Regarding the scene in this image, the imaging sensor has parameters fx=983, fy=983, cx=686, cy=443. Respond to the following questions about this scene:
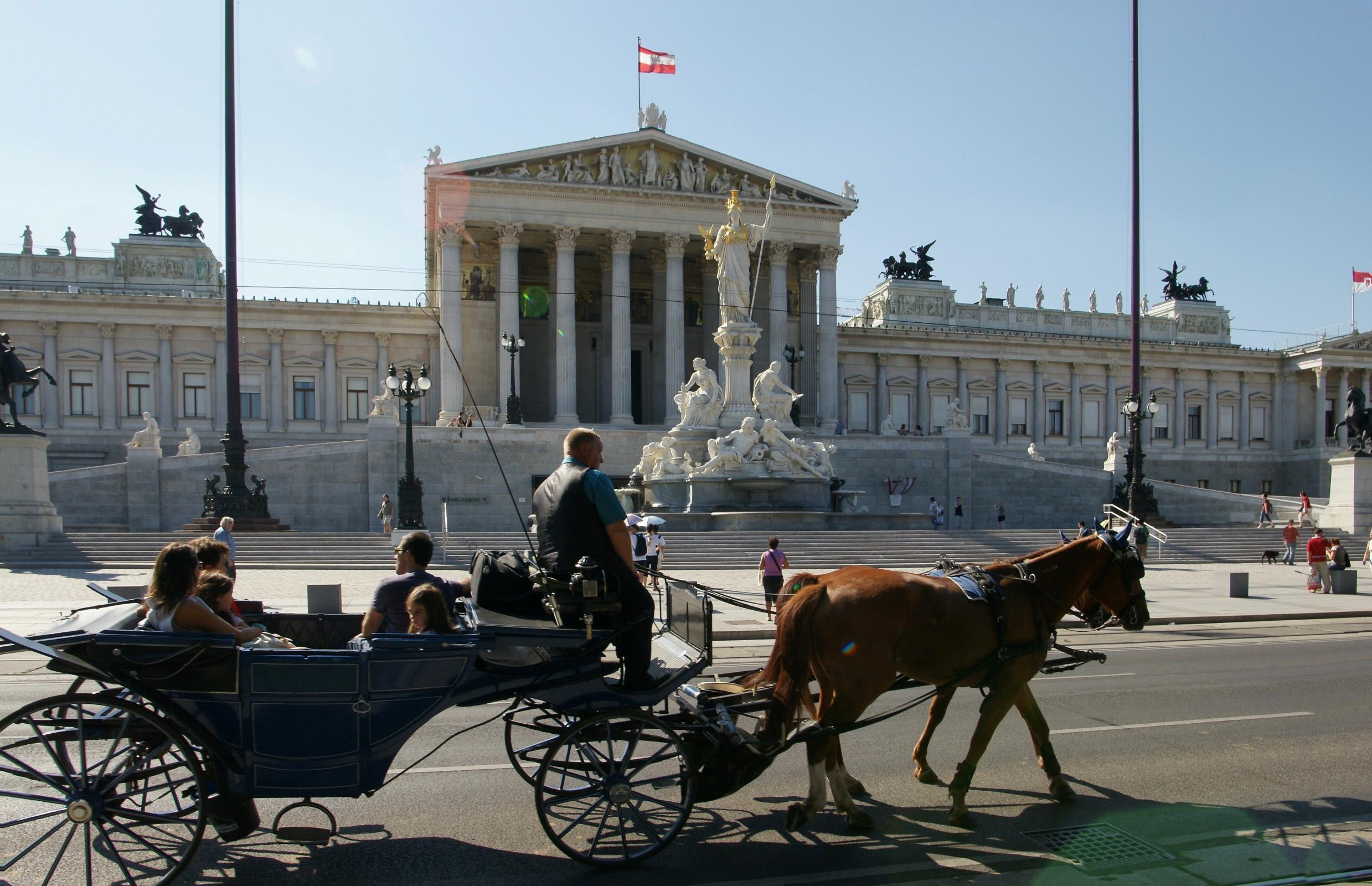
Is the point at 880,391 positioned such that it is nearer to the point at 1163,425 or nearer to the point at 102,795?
the point at 1163,425

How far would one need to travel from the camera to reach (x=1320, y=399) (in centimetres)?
7312

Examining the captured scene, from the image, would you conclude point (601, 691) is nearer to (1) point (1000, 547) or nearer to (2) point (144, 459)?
(1) point (1000, 547)

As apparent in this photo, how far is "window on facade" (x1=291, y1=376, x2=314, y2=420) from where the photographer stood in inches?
2384

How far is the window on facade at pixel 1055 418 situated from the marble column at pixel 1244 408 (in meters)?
14.8

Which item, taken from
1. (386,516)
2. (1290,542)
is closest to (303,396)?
(386,516)

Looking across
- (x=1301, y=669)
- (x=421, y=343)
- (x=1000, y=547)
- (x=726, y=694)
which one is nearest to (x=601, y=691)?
(x=726, y=694)

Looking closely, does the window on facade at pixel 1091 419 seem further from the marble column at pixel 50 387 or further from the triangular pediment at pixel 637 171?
the marble column at pixel 50 387

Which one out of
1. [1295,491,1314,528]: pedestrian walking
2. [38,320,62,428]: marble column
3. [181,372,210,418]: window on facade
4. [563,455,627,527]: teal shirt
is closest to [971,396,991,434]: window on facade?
[1295,491,1314,528]: pedestrian walking

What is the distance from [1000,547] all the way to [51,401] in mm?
52279

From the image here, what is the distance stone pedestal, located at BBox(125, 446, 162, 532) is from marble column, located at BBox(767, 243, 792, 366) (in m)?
33.2

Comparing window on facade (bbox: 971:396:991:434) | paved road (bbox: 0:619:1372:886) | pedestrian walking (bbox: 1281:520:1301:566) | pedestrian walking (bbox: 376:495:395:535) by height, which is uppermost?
window on facade (bbox: 971:396:991:434)

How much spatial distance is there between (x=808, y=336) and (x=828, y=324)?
1769 mm

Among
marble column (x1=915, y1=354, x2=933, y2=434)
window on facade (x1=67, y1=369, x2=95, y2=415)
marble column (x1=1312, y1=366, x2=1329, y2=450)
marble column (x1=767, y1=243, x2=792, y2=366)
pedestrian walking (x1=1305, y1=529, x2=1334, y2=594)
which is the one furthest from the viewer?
marble column (x1=1312, y1=366, x2=1329, y2=450)

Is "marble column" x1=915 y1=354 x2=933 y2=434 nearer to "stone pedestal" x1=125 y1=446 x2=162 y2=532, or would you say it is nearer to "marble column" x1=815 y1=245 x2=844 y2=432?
"marble column" x1=815 y1=245 x2=844 y2=432
